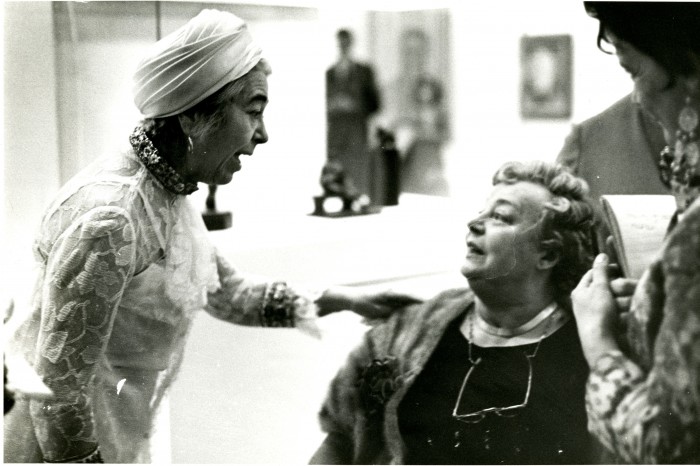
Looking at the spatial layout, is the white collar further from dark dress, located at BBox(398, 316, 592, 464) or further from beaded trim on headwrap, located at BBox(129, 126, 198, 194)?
beaded trim on headwrap, located at BBox(129, 126, 198, 194)

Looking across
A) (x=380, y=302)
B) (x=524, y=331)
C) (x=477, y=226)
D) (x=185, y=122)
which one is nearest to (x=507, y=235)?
(x=477, y=226)

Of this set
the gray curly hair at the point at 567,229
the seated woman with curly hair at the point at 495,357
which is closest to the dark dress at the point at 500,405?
the seated woman with curly hair at the point at 495,357

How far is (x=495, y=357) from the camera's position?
220cm

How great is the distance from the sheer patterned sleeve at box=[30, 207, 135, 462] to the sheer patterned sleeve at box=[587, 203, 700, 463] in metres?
1.23

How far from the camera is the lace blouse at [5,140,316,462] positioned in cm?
207

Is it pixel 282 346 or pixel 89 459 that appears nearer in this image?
pixel 89 459

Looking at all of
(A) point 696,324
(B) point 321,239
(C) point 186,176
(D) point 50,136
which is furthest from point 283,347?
(A) point 696,324

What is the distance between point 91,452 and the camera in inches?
85.1

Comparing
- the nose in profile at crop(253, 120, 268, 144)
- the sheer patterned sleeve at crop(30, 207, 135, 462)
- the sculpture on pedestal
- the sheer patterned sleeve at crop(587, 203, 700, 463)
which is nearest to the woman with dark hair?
the sheer patterned sleeve at crop(587, 203, 700, 463)

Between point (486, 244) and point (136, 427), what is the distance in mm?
1035

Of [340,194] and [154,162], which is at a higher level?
[154,162]

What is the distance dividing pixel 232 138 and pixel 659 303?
1.16 metres

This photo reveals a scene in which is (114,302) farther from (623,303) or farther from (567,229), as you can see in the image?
(623,303)

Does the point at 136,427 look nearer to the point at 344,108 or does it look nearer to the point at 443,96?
the point at 344,108
